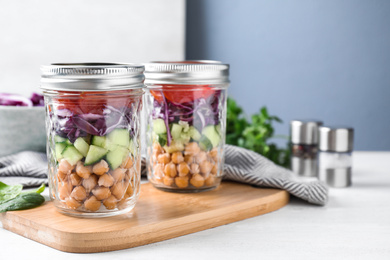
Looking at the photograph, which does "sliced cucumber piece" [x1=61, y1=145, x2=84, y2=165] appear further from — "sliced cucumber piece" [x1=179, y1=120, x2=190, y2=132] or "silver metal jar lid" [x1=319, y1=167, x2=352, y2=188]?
"silver metal jar lid" [x1=319, y1=167, x2=352, y2=188]

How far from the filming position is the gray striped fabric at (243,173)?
3.96 feet

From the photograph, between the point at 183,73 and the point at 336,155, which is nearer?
the point at 183,73

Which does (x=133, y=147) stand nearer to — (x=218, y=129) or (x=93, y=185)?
(x=93, y=185)

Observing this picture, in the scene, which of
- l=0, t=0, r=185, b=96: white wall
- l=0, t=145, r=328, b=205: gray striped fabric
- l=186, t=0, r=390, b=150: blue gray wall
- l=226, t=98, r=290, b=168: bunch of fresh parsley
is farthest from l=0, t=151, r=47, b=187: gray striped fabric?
l=186, t=0, r=390, b=150: blue gray wall

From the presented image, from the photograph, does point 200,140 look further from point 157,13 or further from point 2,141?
point 157,13

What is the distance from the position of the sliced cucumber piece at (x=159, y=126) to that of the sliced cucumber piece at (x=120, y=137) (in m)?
Answer: 0.19

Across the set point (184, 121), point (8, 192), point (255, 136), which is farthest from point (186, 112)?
point (255, 136)

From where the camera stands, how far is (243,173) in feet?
4.16

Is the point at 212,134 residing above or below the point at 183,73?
below

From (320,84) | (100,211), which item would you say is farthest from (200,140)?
(320,84)

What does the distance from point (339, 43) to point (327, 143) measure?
4.77 ft

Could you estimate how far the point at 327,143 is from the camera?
1.39 meters

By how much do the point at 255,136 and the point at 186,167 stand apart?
532 mm

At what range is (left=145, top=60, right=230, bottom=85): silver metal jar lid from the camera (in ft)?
3.70
